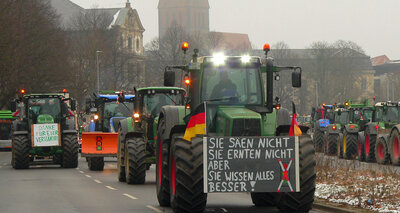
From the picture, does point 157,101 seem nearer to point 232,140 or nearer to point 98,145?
point 98,145

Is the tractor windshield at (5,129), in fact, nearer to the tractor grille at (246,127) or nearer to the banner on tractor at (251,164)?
the tractor grille at (246,127)

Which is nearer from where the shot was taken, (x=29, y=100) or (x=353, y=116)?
(x=29, y=100)

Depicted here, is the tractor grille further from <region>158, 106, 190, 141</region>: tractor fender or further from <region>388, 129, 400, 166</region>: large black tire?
<region>388, 129, 400, 166</region>: large black tire

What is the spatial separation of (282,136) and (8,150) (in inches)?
2012

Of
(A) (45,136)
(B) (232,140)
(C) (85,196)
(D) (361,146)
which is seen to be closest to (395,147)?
(D) (361,146)

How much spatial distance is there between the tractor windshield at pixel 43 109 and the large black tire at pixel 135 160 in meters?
11.1

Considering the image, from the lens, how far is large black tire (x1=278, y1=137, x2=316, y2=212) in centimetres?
1441

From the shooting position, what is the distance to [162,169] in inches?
636

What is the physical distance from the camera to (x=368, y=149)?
3528cm

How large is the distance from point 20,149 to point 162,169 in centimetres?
1638

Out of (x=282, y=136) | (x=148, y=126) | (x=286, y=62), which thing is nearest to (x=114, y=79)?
(x=286, y=62)

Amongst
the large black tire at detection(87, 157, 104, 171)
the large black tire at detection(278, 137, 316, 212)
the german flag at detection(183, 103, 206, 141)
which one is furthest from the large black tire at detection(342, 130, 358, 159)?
the german flag at detection(183, 103, 206, 141)

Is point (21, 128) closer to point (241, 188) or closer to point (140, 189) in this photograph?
point (140, 189)

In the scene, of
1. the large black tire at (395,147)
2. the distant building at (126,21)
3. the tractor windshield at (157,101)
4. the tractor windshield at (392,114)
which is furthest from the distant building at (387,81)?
the tractor windshield at (157,101)
